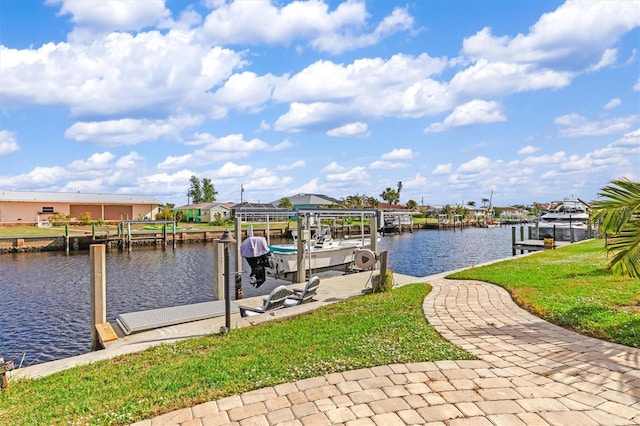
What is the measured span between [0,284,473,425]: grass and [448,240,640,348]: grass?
2.37 m

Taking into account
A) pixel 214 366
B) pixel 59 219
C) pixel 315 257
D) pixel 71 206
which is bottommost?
pixel 214 366

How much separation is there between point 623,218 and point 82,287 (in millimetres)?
19923

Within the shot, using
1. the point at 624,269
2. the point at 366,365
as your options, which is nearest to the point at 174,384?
the point at 366,365

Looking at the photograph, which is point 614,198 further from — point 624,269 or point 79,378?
point 79,378

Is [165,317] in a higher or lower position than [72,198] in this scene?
lower

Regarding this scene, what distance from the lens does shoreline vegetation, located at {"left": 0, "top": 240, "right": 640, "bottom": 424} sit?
423cm

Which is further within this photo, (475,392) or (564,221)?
(564,221)

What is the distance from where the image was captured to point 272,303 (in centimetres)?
932

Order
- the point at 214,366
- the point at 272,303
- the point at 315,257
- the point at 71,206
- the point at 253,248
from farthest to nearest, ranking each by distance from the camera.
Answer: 1. the point at 71,206
2. the point at 315,257
3. the point at 253,248
4. the point at 272,303
5. the point at 214,366

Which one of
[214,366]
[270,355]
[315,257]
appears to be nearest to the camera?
[214,366]

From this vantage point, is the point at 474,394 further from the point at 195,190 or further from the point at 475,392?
the point at 195,190

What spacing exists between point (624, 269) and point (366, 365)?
4.37 meters

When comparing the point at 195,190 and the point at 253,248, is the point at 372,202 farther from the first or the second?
the point at 253,248

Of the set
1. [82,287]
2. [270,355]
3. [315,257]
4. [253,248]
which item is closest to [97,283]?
[270,355]
